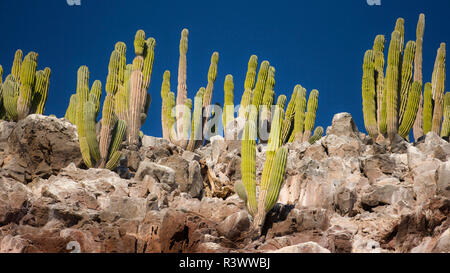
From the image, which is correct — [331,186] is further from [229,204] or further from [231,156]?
[231,156]

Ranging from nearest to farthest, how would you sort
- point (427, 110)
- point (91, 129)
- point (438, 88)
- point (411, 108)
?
point (91, 129) < point (411, 108) < point (427, 110) < point (438, 88)

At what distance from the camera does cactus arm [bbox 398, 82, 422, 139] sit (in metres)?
12.5

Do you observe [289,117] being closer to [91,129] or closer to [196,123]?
[196,123]

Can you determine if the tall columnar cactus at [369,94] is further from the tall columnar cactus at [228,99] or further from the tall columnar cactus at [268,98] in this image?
the tall columnar cactus at [228,99]

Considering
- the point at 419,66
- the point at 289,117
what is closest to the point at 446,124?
the point at 419,66

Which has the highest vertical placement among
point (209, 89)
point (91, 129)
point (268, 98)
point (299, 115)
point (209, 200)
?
point (209, 89)

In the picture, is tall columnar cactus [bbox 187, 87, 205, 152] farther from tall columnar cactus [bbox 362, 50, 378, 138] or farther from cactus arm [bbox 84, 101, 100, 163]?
tall columnar cactus [bbox 362, 50, 378, 138]

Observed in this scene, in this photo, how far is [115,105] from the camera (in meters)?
13.3

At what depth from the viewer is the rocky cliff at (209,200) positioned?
291 inches

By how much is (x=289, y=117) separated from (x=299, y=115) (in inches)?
18.7

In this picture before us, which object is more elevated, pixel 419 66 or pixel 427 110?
pixel 419 66

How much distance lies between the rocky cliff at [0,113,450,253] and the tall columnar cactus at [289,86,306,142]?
6.25 feet

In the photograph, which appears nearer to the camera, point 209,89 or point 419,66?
point 419,66

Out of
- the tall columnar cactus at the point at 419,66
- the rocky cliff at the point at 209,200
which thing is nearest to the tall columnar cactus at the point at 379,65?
the tall columnar cactus at the point at 419,66
